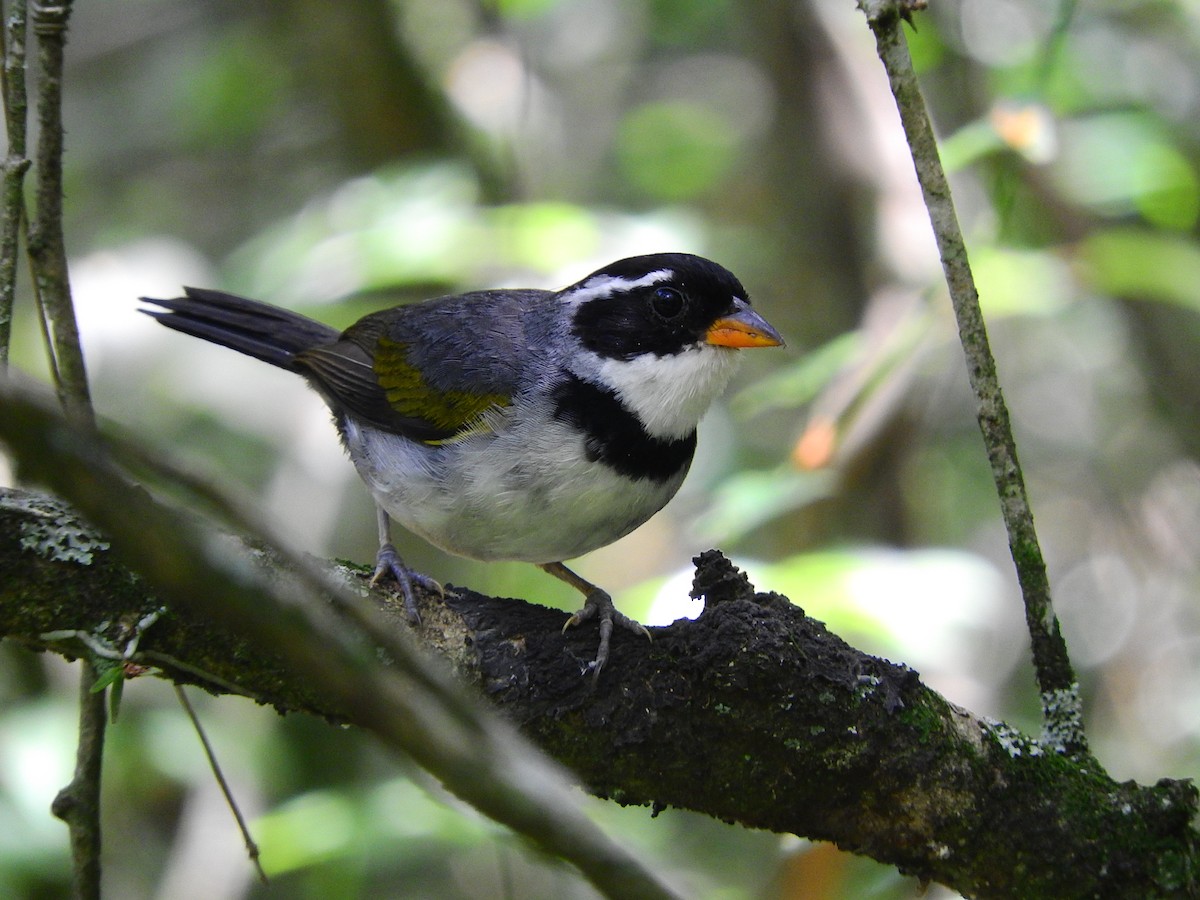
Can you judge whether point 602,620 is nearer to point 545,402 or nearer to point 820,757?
point 820,757

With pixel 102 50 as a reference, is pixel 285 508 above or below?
below

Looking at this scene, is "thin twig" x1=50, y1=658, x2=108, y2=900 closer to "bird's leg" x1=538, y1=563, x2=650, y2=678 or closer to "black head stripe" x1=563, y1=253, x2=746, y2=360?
"bird's leg" x1=538, y1=563, x2=650, y2=678

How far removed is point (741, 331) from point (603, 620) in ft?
4.52

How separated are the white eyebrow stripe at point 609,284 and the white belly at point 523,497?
0.62 m

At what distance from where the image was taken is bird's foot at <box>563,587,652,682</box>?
283 centimetres

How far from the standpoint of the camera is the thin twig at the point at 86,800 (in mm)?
2715

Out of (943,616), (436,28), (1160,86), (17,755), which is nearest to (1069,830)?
(943,616)

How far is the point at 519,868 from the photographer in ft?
19.1

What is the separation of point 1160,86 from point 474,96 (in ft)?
13.0

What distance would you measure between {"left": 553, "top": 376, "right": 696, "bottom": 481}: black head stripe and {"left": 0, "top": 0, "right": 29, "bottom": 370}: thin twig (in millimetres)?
1605

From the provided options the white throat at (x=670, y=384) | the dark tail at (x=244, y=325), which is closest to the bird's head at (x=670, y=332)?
the white throat at (x=670, y=384)

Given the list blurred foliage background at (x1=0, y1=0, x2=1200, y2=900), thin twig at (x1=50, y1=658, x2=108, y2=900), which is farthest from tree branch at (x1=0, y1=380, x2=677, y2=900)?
blurred foliage background at (x1=0, y1=0, x2=1200, y2=900)

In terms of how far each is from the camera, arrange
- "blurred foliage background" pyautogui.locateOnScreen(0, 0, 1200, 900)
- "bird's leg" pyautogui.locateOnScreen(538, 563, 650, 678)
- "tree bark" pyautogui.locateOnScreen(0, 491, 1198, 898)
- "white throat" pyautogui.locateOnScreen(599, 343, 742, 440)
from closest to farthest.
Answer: "tree bark" pyautogui.locateOnScreen(0, 491, 1198, 898)
"bird's leg" pyautogui.locateOnScreen(538, 563, 650, 678)
"white throat" pyautogui.locateOnScreen(599, 343, 742, 440)
"blurred foliage background" pyautogui.locateOnScreen(0, 0, 1200, 900)

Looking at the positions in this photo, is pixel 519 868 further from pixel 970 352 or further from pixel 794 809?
pixel 970 352
